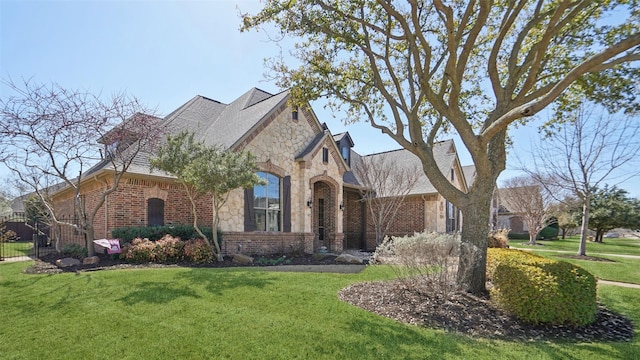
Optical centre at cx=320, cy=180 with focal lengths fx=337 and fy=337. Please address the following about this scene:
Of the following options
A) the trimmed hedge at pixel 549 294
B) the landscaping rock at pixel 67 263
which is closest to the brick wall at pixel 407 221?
the trimmed hedge at pixel 549 294

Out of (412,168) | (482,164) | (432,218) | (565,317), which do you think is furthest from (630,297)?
(412,168)

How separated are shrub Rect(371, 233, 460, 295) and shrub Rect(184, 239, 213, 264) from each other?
20.6 feet

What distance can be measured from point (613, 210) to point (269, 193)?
30.0m

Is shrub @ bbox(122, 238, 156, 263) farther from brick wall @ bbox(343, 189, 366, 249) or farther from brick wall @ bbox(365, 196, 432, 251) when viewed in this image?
brick wall @ bbox(365, 196, 432, 251)

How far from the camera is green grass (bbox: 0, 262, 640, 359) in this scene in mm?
4234

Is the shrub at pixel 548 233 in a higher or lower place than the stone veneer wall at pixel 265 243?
lower

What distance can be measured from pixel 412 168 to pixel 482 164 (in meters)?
13.2

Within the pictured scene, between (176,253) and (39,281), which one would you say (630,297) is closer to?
(176,253)

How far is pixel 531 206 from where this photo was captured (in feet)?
89.5

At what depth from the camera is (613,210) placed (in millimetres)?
28047

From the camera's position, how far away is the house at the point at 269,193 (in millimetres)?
12089

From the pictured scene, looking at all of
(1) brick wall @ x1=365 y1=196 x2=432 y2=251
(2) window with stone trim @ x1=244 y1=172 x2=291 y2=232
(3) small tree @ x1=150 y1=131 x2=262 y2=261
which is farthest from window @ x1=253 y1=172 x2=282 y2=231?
(1) brick wall @ x1=365 y1=196 x2=432 y2=251

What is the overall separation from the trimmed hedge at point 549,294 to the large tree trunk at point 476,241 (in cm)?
A: 78

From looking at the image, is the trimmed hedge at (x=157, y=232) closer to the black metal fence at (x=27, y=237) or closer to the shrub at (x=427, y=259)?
the black metal fence at (x=27, y=237)
